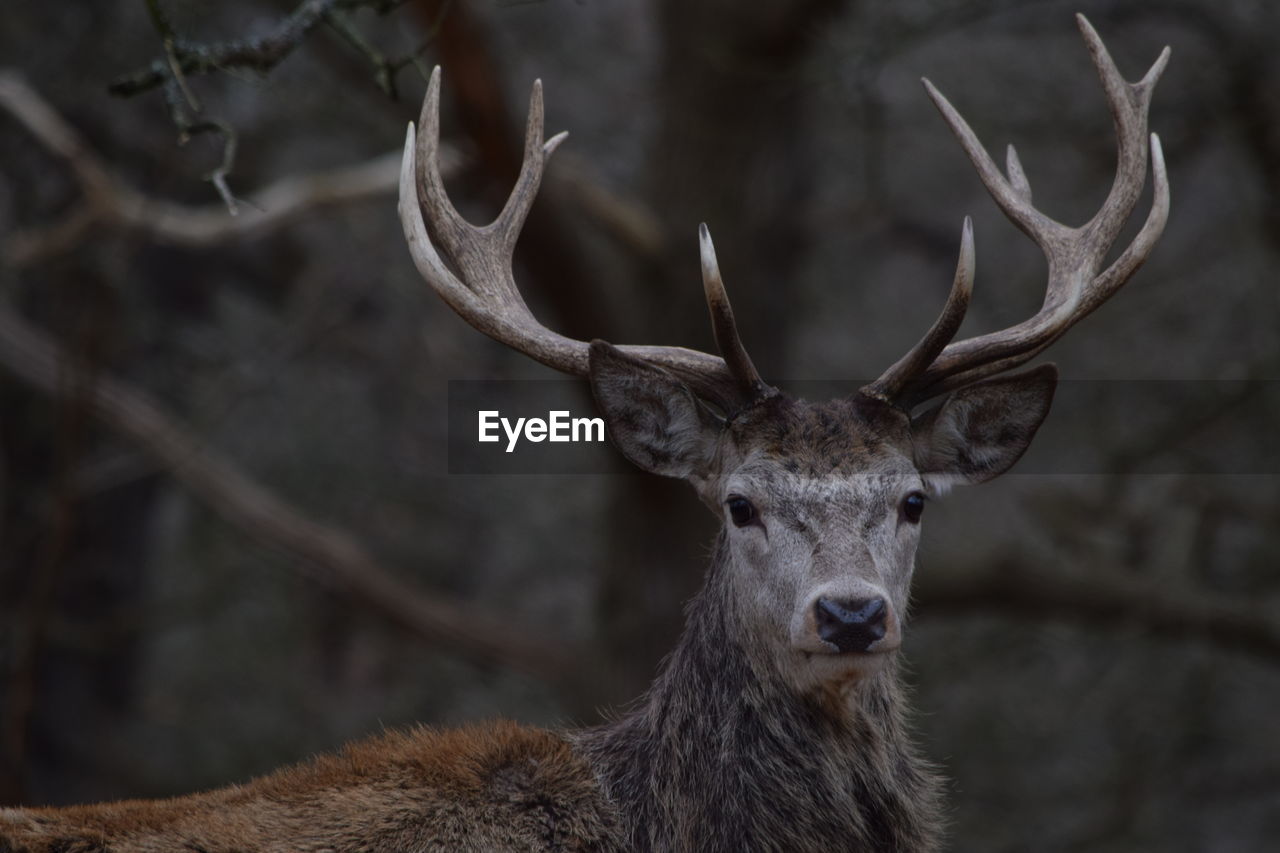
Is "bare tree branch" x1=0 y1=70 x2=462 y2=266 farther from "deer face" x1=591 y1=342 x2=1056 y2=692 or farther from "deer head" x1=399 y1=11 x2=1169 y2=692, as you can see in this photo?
"deer face" x1=591 y1=342 x2=1056 y2=692

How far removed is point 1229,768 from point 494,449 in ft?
22.9

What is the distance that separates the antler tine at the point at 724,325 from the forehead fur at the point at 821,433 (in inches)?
3.3

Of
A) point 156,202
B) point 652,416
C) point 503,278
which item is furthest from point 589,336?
point 652,416

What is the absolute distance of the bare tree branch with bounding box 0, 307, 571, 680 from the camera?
10.5 meters

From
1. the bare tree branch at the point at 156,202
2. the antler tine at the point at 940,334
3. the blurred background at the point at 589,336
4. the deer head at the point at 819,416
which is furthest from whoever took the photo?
the blurred background at the point at 589,336

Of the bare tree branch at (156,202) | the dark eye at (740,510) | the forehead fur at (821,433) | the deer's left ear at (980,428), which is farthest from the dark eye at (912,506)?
the bare tree branch at (156,202)

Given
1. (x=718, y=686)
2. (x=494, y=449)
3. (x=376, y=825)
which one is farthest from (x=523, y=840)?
(x=494, y=449)

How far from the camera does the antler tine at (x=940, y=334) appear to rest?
4293mm

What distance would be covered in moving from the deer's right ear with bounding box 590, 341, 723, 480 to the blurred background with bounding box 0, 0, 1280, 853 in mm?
2489

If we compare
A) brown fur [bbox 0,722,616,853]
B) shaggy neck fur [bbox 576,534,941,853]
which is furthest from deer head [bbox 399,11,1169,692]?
brown fur [bbox 0,722,616,853]

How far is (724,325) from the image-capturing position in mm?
4355

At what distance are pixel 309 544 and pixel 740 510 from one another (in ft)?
21.8

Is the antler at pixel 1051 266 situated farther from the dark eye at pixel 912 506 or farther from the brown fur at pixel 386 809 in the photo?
the brown fur at pixel 386 809

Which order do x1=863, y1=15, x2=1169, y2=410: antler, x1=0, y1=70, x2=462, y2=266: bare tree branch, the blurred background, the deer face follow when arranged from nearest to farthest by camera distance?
the deer face, x1=863, y1=15, x2=1169, y2=410: antler, x1=0, y1=70, x2=462, y2=266: bare tree branch, the blurred background
